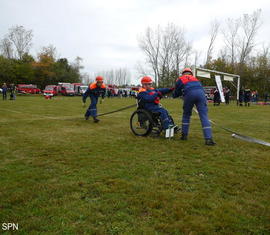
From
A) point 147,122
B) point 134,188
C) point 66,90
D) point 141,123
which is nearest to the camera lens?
point 134,188

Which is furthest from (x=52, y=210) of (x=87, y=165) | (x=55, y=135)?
(x=55, y=135)

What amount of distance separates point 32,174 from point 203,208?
8.25 ft

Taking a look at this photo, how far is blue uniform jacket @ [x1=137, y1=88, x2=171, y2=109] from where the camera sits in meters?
6.39

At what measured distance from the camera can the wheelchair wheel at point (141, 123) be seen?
20.5 ft

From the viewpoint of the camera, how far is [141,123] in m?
6.53

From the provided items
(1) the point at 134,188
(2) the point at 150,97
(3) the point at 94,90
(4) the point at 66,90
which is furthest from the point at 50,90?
(1) the point at 134,188

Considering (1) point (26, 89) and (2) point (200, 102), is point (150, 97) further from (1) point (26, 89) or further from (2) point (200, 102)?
(1) point (26, 89)

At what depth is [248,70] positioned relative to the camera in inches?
1890

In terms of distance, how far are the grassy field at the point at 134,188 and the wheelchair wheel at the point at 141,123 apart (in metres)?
0.89

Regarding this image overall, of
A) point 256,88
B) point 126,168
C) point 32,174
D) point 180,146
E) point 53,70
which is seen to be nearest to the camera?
point 32,174

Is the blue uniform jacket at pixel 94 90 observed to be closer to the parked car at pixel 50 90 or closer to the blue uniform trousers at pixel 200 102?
the blue uniform trousers at pixel 200 102

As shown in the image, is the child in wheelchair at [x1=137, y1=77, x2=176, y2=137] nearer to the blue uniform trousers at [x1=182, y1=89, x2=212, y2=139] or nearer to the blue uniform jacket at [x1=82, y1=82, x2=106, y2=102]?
the blue uniform trousers at [x1=182, y1=89, x2=212, y2=139]

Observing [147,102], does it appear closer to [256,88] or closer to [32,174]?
[32,174]

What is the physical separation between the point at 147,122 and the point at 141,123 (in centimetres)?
24
